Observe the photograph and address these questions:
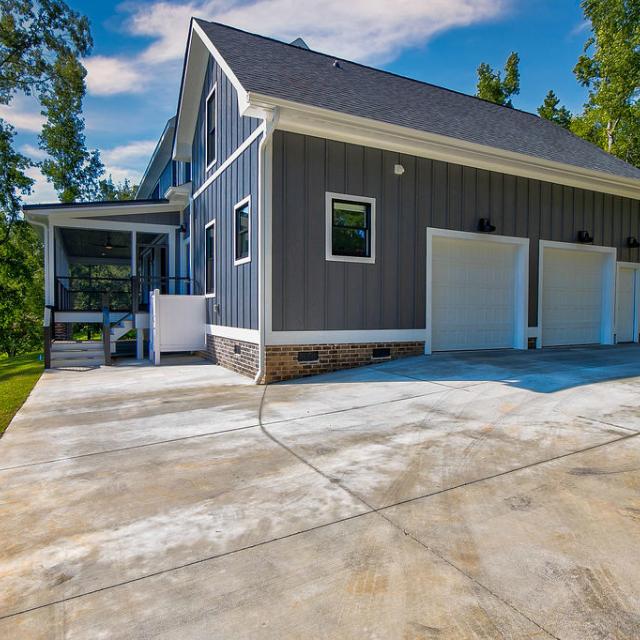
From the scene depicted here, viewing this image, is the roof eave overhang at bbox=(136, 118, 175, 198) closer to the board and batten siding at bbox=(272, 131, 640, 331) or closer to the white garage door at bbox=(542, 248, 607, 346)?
the board and batten siding at bbox=(272, 131, 640, 331)

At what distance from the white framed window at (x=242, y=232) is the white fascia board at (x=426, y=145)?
1.61 m

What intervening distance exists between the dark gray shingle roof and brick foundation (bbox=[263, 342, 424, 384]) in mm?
3753

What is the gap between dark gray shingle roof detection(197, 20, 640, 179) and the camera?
7.50 m

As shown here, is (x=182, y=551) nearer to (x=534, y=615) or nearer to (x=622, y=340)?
(x=534, y=615)

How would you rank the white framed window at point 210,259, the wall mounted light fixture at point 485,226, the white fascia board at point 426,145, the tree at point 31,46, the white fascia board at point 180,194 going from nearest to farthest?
the white fascia board at point 426,145, the wall mounted light fixture at point 485,226, the white framed window at point 210,259, the white fascia board at point 180,194, the tree at point 31,46

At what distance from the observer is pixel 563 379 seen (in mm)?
6191

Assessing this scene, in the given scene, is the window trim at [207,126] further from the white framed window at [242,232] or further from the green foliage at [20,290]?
the green foliage at [20,290]

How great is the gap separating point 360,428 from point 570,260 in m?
8.60

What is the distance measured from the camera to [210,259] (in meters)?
10.6

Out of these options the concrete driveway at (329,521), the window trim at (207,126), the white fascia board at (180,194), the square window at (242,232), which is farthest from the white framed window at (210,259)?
the concrete driveway at (329,521)

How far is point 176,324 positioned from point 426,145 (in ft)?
21.2

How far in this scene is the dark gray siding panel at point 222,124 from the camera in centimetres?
845

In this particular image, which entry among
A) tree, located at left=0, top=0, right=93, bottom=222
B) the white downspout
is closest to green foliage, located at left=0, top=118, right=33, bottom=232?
tree, located at left=0, top=0, right=93, bottom=222

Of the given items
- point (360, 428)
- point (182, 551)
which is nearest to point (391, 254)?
point (360, 428)
